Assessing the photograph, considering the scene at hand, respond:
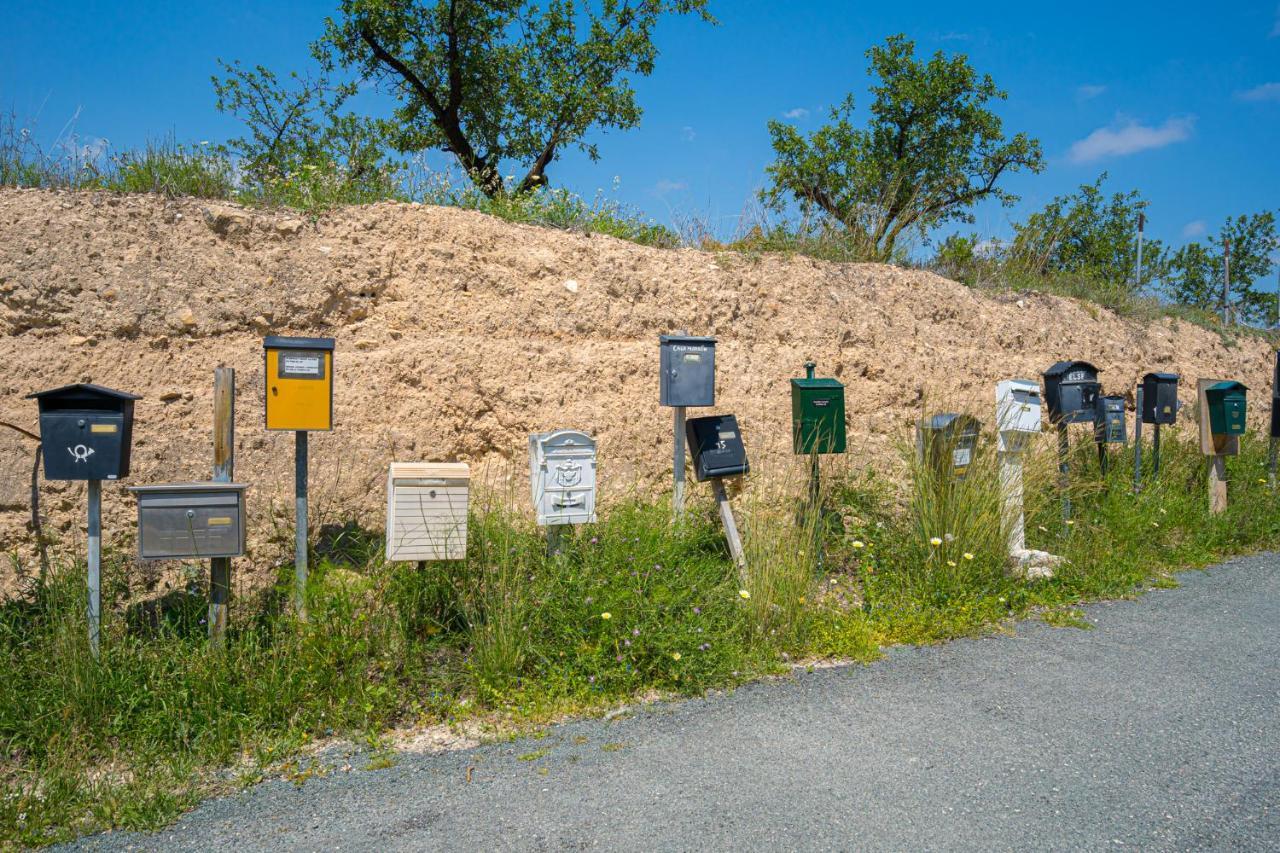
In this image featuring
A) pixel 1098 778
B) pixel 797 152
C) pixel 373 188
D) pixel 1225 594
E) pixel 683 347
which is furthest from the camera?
pixel 797 152

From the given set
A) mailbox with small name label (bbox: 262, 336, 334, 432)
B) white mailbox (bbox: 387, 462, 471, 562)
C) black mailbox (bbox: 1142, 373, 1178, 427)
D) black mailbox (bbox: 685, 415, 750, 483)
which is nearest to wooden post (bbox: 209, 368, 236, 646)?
mailbox with small name label (bbox: 262, 336, 334, 432)

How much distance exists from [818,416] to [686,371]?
1.07m

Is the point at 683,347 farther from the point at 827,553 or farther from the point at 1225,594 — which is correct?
the point at 1225,594

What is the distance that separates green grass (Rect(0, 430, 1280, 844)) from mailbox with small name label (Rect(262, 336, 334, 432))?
0.86 metres

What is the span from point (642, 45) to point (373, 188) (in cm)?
1031

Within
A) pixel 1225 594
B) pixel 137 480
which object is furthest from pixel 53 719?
pixel 1225 594

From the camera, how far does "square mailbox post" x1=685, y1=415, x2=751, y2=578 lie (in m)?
5.91

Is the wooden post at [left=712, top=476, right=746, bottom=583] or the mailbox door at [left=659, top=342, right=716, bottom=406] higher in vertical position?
the mailbox door at [left=659, top=342, right=716, bottom=406]

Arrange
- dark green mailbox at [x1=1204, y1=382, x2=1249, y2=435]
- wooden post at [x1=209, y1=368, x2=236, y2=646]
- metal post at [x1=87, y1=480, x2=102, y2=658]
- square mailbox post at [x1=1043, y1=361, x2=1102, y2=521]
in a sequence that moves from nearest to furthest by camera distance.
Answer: metal post at [x1=87, y1=480, x2=102, y2=658], wooden post at [x1=209, y1=368, x2=236, y2=646], square mailbox post at [x1=1043, y1=361, x2=1102, y2=521], dark green mailbox at [x1=1204, y1=382, x2=1249, y2=435]

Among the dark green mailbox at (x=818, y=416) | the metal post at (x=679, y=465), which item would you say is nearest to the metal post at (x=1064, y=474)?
the dark green mailbox at (x=818, y=416)

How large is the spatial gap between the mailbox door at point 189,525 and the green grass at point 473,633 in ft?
1.52

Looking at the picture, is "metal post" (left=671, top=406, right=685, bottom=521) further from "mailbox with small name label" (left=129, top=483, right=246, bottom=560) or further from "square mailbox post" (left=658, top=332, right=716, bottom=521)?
"mailbox with small name label" (left=129, top=483, right=246, bottom=560)

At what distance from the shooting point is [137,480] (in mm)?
5500

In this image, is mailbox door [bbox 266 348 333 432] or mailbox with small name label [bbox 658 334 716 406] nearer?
mailbox door [bbox 266 348 333 432]
